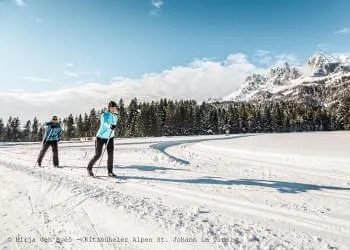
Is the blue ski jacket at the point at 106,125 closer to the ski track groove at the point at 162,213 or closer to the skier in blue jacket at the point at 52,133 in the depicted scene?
the ski track groove at the point at 162,213

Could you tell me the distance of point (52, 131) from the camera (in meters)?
12.8

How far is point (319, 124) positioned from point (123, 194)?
139 m

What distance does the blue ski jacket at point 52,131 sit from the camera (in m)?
12.7

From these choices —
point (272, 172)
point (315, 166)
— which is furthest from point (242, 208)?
point (315, 166)

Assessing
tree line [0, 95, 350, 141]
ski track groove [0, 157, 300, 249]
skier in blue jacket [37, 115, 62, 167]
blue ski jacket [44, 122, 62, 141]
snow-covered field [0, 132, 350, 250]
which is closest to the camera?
snow-covered field [0, 132, 350, 250]

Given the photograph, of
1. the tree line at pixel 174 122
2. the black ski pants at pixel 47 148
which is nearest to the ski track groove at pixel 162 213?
the black ski pants at pixel 47 148

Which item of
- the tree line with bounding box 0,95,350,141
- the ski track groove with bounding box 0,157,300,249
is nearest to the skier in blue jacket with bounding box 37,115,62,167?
the ski track groove with bounding box 0,157,300,249

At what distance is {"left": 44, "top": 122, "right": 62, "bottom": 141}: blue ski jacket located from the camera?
1268 cm

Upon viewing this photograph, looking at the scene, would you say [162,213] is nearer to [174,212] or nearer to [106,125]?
[174,212]

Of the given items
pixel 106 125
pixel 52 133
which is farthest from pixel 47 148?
pixel 106 125

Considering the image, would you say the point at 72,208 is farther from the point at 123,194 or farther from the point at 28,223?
the point at 123,194

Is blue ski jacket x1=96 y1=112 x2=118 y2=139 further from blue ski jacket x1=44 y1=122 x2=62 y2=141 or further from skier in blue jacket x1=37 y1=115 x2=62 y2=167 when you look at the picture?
blue ski jacket x1=44 y1=122 x2=62 y2=141

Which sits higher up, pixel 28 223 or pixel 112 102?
pixel 112 102

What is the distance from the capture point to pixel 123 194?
21.0 feet
